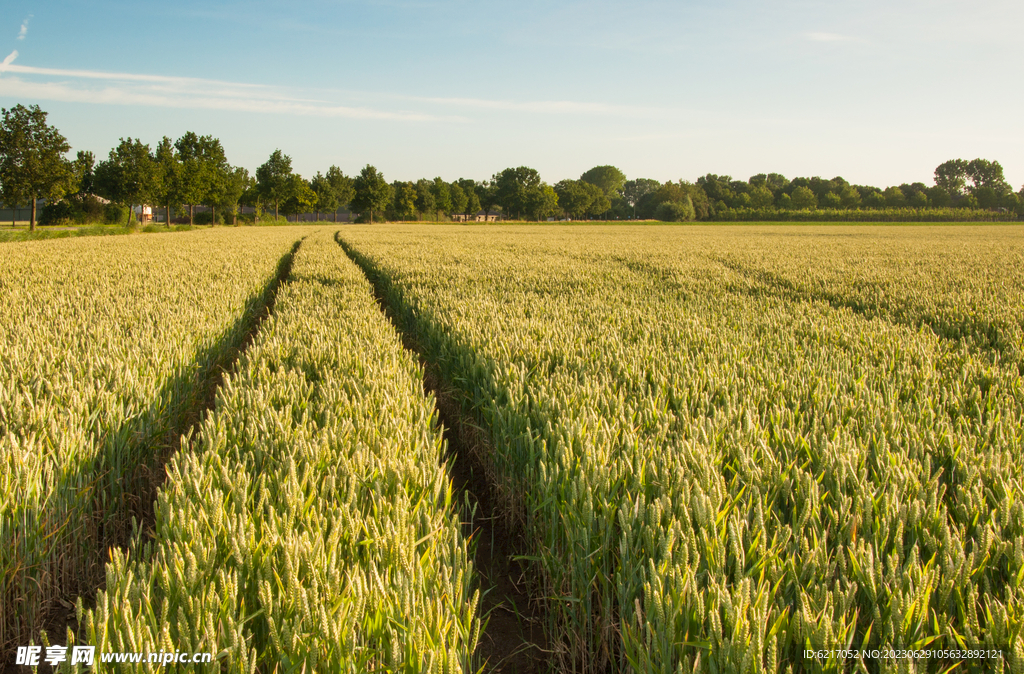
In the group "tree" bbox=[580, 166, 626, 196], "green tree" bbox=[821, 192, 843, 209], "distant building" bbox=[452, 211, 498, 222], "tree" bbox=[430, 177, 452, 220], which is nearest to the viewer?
"tree" bbox=[430, 177, 452, 220]

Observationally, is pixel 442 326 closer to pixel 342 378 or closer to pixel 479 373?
pixel 479 373

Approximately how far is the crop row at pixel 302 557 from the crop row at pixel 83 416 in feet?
1.73

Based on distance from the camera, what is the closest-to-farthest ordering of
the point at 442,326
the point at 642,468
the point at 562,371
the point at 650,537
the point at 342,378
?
the point at 650,537, the point at 642,468, the point at 342,378, the point at 562,371, the point at 442,326

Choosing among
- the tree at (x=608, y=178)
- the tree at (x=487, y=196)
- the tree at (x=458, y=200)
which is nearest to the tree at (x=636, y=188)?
the tree at (x=608, y=178)

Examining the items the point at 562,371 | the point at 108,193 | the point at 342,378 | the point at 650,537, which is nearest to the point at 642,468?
the point at 650,537

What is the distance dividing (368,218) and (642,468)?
8030 cm

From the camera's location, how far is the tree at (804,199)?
102 metres

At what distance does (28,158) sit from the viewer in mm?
34156

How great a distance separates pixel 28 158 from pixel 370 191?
39968 mm

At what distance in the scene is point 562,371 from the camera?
3662mm

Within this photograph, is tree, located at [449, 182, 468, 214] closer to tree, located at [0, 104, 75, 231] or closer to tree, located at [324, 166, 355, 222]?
tree, located at [324, 166, 355, 222]

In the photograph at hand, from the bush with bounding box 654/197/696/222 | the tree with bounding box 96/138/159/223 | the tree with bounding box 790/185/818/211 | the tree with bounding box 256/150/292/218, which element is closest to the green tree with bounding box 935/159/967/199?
the tree with bounding box 790/185/818/211

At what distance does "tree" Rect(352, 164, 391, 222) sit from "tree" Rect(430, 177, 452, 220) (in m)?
12.4

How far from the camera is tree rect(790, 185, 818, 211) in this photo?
333ft
